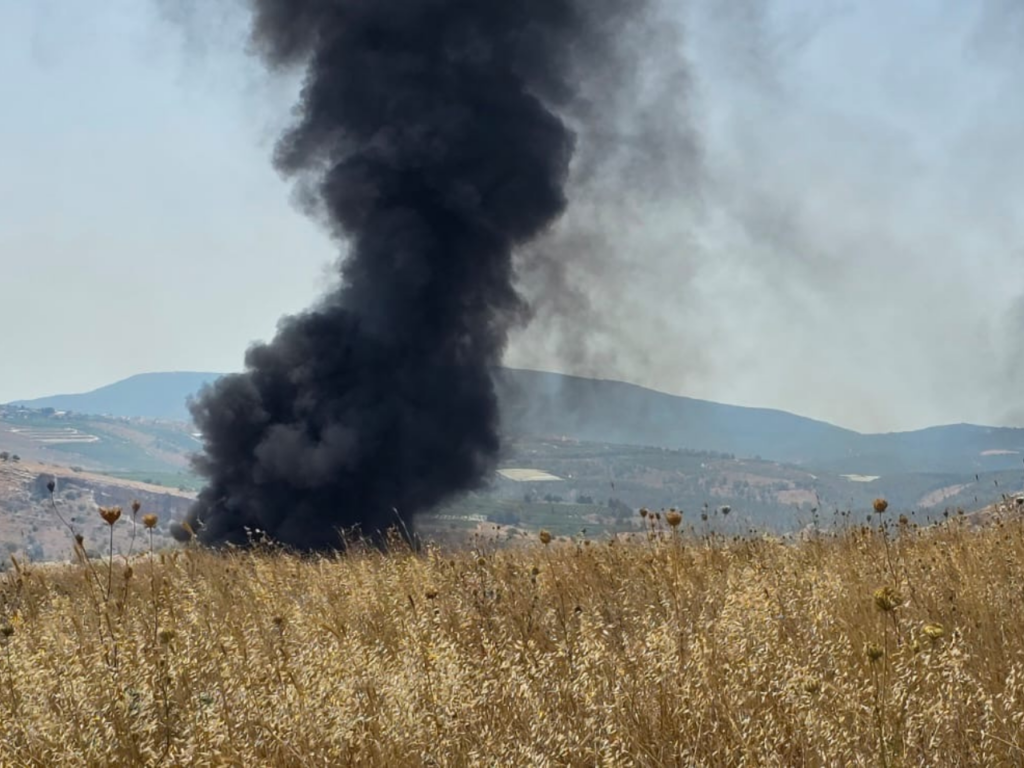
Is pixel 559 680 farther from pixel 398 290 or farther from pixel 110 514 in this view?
pixel 398 290

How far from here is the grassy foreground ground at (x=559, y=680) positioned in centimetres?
372

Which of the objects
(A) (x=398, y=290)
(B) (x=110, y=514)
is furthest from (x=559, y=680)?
(A) (x=398, y=290)

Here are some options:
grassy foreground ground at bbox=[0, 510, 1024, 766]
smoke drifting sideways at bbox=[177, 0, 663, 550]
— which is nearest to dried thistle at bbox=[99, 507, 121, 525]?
grassy foreground ground at bbox=[0, 510, 1024, 766]

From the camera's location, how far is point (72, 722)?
420 centimetres

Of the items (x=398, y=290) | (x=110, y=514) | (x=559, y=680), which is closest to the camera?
(x=559, y=680)

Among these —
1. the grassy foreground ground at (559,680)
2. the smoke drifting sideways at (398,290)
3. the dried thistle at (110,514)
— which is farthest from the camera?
the smoke drifting sideways at (398,290)

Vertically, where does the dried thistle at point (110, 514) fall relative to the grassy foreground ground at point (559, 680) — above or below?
above

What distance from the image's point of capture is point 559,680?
4.39 metres

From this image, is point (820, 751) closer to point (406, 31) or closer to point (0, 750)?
point (0, 750)

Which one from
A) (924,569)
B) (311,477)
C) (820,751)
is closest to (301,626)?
(820,751)

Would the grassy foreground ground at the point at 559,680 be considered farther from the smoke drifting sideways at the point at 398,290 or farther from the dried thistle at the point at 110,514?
the smoke drifting sideways at the point at 398,290

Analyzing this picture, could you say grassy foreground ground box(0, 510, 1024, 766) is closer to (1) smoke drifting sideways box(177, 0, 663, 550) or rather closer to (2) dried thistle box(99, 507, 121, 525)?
(2) dried thistle box(99, 507, 121, 525)

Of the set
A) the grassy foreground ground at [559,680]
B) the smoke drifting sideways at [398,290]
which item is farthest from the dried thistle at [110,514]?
the smoke drifting sideways at [398,290]

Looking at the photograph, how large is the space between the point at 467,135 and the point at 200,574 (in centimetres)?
3903
